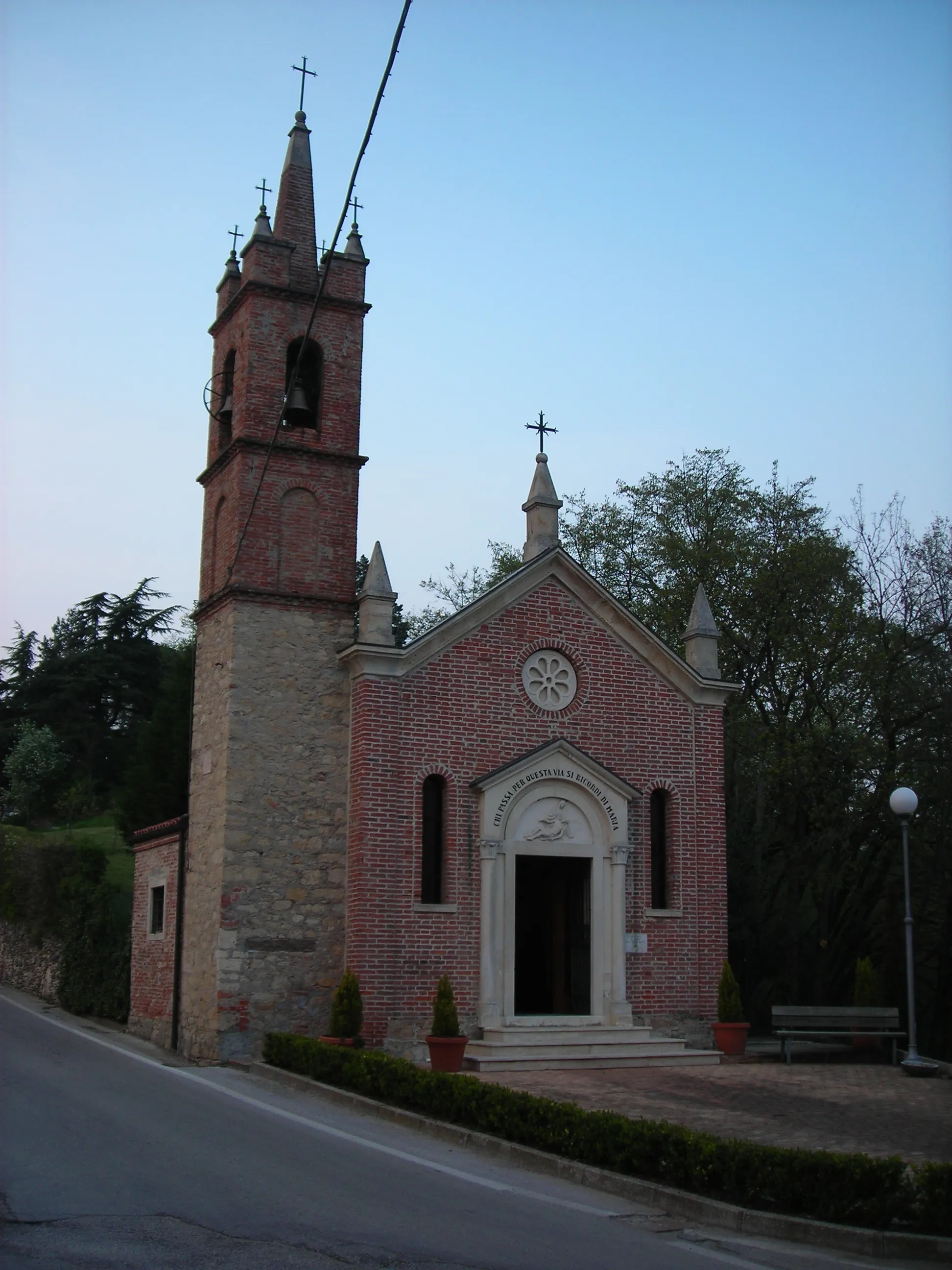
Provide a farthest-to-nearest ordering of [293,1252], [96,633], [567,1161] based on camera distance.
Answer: [96,633]
[567,1161]
[293,1252]

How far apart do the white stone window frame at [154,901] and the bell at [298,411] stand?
7393 millimetres

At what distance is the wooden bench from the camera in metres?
17.8

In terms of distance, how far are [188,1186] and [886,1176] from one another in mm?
4974

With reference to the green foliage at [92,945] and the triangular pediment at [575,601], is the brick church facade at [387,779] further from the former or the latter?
the green foliage at [92,945]

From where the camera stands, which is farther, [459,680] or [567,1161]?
[459,680]

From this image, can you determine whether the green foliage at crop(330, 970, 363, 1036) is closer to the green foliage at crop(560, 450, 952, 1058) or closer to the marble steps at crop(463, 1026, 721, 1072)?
the marble steps at crop(463, 1026, 721, 1072)

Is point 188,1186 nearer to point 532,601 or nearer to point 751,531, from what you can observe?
point 532,601

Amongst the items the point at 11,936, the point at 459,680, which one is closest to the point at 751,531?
the point at 459,680

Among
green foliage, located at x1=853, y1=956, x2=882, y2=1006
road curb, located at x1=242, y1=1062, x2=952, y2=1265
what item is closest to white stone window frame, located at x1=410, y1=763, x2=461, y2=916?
road curb, located at x1=242, y1=1062, x2=952, y2=1265

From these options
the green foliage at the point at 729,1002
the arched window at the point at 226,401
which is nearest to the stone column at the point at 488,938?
the green foliage at the point at 729,1002

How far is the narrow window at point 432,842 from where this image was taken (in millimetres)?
17703

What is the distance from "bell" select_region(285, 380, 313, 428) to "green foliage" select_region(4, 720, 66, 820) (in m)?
29.4

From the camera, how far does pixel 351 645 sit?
18.1 meters

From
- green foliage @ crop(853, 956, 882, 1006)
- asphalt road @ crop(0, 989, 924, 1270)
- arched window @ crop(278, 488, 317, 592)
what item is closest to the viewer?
asphalt road @ crop(0, 989, 924, 1270)
